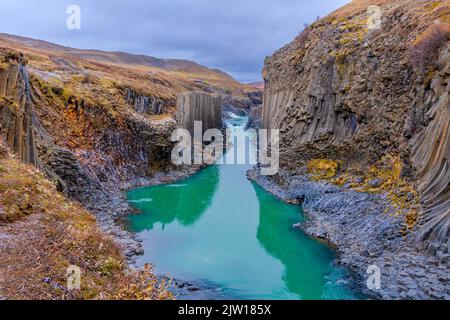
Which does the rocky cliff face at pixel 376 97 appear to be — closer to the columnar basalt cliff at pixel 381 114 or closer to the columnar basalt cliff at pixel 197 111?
the columnar basalt cliff at pixel 381 114

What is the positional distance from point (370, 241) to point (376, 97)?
402 inches

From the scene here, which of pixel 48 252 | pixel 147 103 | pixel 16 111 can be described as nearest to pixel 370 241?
pixel 48 252

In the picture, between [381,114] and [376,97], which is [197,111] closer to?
[376,97]

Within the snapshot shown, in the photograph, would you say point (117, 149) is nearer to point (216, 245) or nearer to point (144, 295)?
point (216, 245)

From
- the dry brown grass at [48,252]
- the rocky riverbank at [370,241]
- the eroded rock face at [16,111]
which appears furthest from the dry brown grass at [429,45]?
the eroded rock face at [16,111]

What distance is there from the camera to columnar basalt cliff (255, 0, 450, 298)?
18.4m

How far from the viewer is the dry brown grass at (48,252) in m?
9.84

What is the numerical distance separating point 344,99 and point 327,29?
8.13m

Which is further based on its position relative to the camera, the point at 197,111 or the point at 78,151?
the point at 197,111

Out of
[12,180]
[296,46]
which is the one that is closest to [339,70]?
[296,46]

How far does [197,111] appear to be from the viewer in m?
55.1

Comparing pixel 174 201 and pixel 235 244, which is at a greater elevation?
pixel 174 201

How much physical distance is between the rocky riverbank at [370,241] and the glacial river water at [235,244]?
880mm

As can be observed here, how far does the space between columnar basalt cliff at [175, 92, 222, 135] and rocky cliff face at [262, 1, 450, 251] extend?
1166 cm
